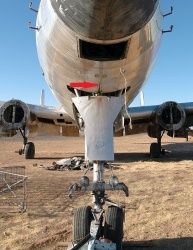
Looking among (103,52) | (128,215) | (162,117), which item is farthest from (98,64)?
(162,117)

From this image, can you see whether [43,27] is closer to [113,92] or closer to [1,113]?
[113,92]

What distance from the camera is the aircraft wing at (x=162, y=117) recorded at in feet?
46.5

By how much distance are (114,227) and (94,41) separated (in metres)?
2.60

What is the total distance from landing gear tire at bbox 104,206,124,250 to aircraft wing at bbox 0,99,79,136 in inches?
418


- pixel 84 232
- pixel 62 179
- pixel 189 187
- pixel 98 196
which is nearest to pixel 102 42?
pixel 98 196

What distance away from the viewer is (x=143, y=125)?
18.3 metres

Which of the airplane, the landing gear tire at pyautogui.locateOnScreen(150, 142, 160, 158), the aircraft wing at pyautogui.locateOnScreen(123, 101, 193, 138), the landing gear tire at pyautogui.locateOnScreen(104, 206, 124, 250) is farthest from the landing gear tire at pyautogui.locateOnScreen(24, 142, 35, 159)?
the landing gear tire at pyautogui.locateOnScreen(104, 206, 124, 250)

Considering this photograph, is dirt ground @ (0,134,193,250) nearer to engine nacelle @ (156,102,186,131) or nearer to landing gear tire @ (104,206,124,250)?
landing gear tire @ (104,206,124,250)

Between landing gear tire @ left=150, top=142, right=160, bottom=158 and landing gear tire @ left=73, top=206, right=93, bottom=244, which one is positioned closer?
landing gear tire @ left=73, top=206, right=93, bottom=244

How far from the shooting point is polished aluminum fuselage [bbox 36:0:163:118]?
337 cm

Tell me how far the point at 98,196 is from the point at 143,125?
13968 millimetres

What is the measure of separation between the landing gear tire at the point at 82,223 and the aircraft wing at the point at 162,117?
754cm

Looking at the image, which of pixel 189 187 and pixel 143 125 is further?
pixel 143 125

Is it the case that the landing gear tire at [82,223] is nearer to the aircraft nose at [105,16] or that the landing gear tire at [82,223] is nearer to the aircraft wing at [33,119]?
the aircraft nose at [105,16]
